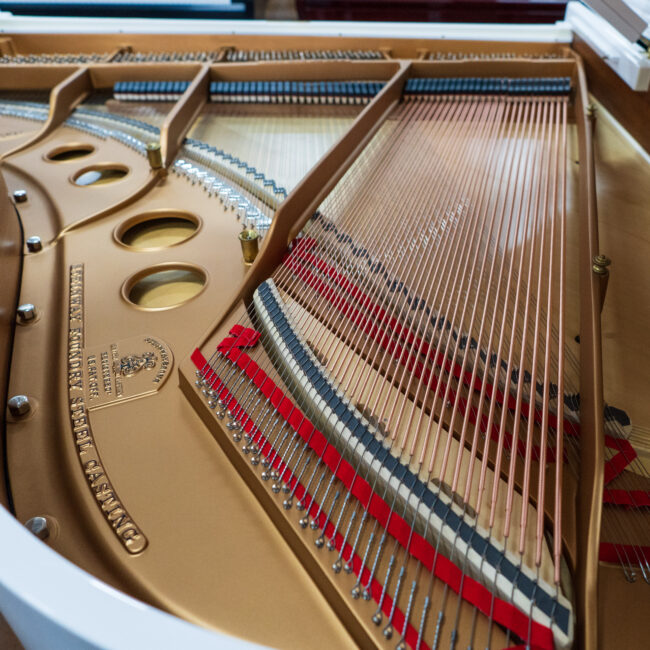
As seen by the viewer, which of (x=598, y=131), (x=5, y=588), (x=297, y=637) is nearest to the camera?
(x=5, y=588)

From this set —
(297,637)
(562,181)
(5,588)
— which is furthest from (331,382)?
(562,181)

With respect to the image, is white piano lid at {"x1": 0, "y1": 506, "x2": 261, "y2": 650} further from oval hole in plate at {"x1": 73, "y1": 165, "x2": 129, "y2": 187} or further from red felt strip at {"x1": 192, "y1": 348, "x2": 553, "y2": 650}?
oval hole in plate at {"x1": 73, "y1": 165, "x2": 129, "y2": 187}

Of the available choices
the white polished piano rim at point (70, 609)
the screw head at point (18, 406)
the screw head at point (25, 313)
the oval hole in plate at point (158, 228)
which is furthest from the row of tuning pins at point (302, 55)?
the white polished piano rim at point (70, 609)

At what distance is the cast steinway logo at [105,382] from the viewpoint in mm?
1312

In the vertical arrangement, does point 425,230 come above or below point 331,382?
above

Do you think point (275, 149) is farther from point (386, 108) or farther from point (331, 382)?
point (331, 382)

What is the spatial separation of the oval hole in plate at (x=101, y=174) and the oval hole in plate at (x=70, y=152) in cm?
14

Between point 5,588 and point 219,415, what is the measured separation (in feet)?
2.27

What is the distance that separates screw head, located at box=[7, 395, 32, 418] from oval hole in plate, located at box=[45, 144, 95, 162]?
183cm

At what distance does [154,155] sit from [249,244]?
93cm

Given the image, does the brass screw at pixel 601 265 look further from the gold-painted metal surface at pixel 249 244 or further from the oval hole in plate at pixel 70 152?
the oval hole in plate at pixel 70 152

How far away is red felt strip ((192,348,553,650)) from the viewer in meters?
1.06

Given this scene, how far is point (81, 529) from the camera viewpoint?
1.27 metres

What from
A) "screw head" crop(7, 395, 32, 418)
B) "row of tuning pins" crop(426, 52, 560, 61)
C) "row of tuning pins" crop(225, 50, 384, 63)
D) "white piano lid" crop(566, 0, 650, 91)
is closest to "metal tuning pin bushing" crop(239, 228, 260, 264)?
"screw head" crop(7, 395, 32, 418)
